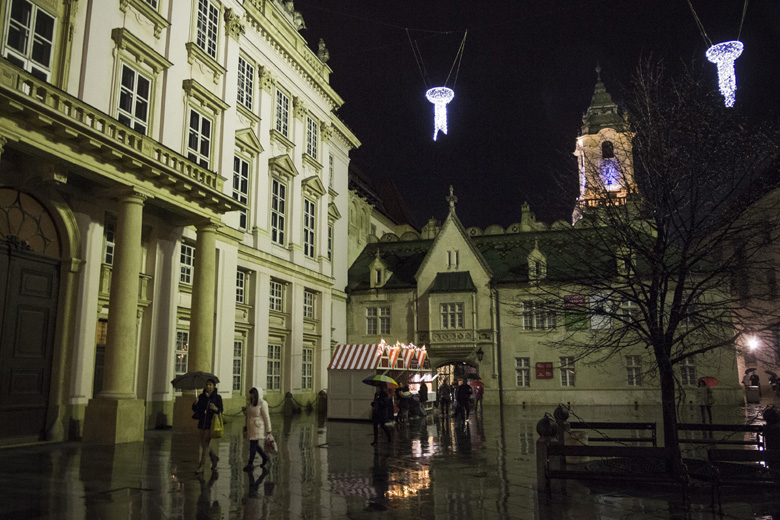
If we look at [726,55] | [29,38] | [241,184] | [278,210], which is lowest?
[726,55]

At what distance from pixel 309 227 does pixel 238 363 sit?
9.42 meters

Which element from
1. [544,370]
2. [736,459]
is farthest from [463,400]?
[736,459]

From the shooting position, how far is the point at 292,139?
3111cm

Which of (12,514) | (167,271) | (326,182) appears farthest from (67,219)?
(326,182)

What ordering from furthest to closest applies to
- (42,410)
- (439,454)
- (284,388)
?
(284,388) → (42,410) → (439,454)

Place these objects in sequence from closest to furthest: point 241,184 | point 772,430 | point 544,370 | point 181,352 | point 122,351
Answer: point 772,430, point 122,351, point 181,352, point 241,184, point 544,370

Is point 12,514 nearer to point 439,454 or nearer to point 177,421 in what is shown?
point 439,454

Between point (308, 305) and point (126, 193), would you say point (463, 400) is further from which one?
point (126, 193)

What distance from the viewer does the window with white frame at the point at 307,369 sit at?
31700 mm

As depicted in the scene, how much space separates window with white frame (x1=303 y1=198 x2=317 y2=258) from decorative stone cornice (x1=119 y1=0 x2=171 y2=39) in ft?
43.9

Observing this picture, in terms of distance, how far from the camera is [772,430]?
37.6 ft

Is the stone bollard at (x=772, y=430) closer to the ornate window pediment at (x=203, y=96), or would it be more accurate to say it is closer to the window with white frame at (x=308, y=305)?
the ornate window pediment at (x=203, y=96)

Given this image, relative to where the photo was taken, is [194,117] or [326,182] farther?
[326,182]

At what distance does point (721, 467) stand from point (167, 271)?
17.2 metres
